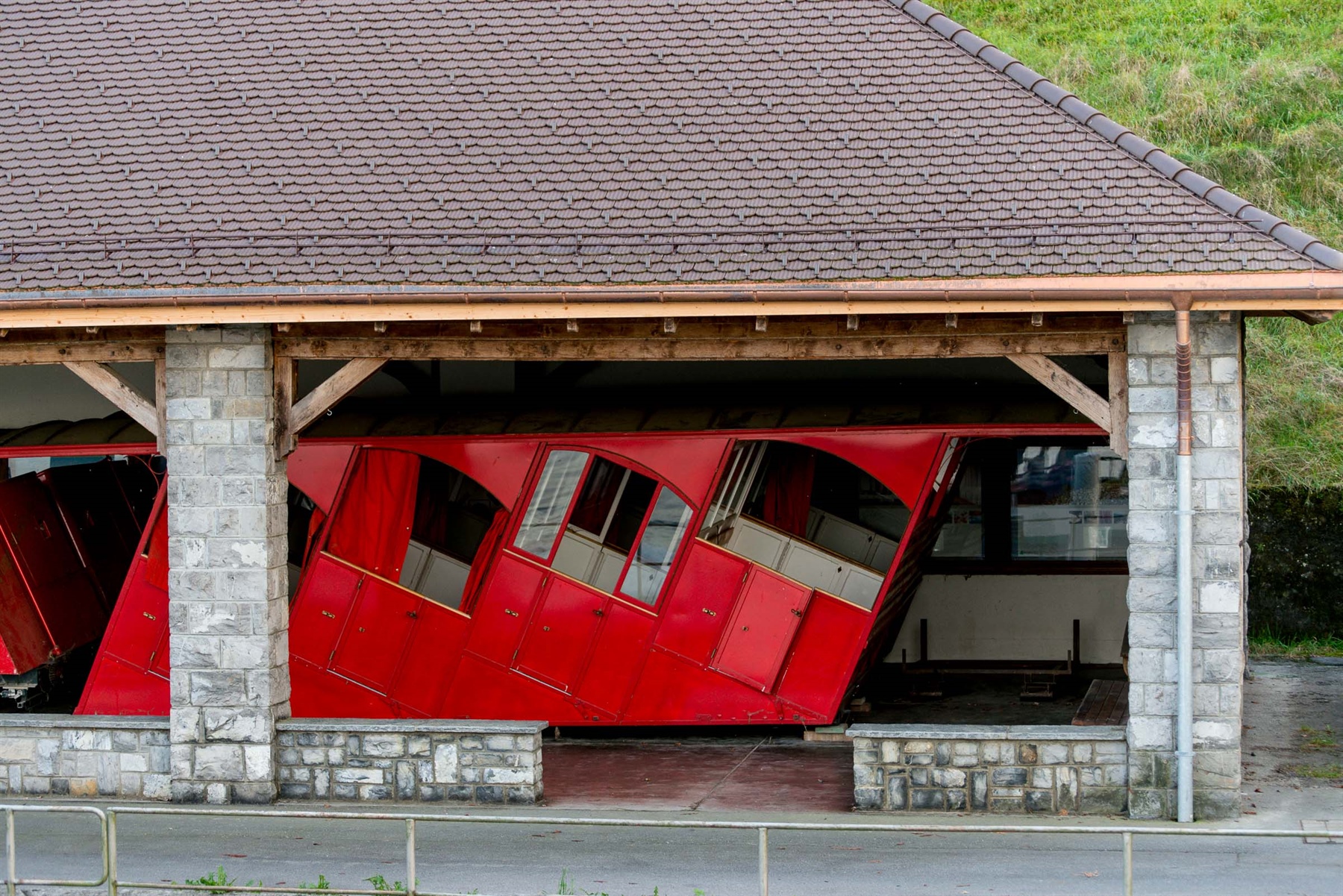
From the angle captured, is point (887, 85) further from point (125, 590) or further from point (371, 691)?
point (125, 590)

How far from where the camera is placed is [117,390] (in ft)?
31.1

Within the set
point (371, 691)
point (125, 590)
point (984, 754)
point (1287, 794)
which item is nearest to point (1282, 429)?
point (1287, 794)

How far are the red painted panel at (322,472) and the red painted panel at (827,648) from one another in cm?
358

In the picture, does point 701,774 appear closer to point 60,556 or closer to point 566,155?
point 566,155

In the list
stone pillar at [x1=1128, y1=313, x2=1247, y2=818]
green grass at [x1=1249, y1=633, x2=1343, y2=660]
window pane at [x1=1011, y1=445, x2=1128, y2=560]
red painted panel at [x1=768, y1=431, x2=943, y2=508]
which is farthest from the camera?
green grass at [x1=1249, y1=633, x2=1343, y2=660]

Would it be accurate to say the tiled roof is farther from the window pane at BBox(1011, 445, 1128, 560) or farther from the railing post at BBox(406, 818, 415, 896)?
the window pane at BBox(1011, 445, 1128, 560)

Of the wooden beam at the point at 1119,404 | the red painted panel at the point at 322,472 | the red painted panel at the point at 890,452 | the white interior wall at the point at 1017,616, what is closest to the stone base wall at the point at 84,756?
the red painted panel at the point at 322,472

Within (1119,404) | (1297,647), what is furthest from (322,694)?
(1297,647)

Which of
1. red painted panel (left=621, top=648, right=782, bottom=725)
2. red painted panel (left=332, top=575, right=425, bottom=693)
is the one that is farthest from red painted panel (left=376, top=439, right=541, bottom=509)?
red painted panel (left=621, top=648, right=782, bottom=725)

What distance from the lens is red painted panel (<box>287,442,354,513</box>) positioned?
1119 cm

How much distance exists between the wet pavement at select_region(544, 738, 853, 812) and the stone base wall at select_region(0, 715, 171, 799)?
250cm

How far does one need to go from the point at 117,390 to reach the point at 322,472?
2.03 metres

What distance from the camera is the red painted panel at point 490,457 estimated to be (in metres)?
11.1

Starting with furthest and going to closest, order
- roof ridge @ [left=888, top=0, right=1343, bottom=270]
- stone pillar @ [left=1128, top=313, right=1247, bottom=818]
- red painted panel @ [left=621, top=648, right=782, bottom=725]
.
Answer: red painted panel @ [left=621, top=648, right=782, bottom=725] → stone pillar @ [left=1128, top=313, right=1247, bottom=818] → roof ridge @ [left=888, top=0, right=1343, bottom=270]
